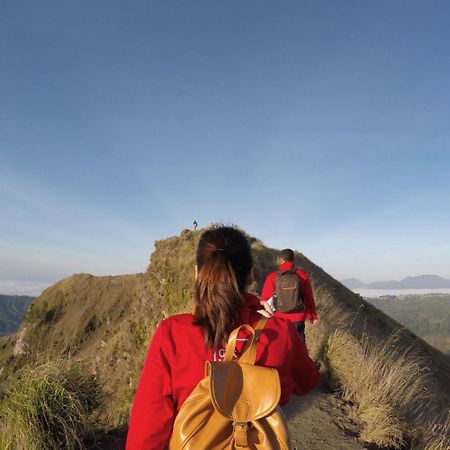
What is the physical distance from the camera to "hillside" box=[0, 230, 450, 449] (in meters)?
5.91

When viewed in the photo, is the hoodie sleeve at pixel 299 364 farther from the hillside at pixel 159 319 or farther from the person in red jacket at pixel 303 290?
the person in red jacket at pixel 303 290

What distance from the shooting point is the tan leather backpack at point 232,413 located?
1.68 meters

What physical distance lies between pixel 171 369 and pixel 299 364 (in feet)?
2.23

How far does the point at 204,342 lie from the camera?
188 centimetres

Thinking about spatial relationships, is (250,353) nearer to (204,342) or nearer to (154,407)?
(204,342)

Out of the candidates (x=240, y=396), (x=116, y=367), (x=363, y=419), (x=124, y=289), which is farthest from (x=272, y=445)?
(x=124, y=289)

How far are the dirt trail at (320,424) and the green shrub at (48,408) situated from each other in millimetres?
2774

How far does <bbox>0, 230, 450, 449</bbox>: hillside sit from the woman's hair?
50 centimetres

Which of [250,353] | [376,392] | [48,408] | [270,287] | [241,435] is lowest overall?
[376,392]

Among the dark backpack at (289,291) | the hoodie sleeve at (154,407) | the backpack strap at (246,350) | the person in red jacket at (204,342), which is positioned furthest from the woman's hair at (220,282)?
the dark backpack at (289,291)

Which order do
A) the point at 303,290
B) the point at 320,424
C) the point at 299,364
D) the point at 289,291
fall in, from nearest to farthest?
the point at 299,364 < the point at 320,424 < the point at 289,291 < the point at 303,290

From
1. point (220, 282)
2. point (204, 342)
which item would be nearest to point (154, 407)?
point (204, 342)

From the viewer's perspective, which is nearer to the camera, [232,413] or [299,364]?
[232,413]

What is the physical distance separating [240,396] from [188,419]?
0.25 m
